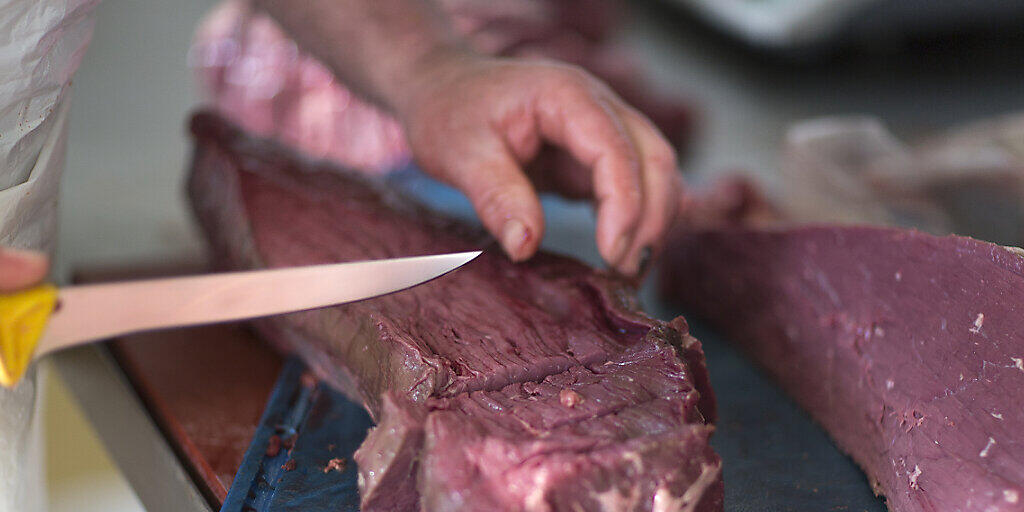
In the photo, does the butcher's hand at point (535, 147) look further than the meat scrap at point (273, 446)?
Yes

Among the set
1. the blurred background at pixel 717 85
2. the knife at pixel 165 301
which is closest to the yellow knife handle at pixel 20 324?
the knife at pixel 165 301

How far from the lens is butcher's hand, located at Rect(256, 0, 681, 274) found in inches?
94.5

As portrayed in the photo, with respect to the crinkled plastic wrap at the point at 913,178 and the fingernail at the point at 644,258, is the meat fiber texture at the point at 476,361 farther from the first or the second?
the crinkled plastic wrap at the point at 913,178

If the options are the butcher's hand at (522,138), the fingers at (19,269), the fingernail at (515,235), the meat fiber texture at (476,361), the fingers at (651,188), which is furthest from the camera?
the fingers at (651,188)

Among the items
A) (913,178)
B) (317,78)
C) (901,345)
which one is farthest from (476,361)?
(317,78)

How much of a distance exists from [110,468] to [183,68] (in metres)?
4.62

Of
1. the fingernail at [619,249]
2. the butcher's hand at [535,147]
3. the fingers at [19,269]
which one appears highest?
the fingers at [19,269]

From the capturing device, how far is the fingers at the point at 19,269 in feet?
4.57

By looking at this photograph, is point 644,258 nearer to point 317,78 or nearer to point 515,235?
point 515,235

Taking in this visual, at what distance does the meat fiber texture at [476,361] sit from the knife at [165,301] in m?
0.21

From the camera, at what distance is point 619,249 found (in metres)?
2.46

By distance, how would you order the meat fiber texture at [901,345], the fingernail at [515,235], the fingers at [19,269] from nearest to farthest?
the fingers at [19,269], the meat fiber texture at [901,345], the fingernail at [515,235]

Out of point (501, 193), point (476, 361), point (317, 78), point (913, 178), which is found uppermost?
point (501, 193)

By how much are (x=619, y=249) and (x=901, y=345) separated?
0.79 meters
